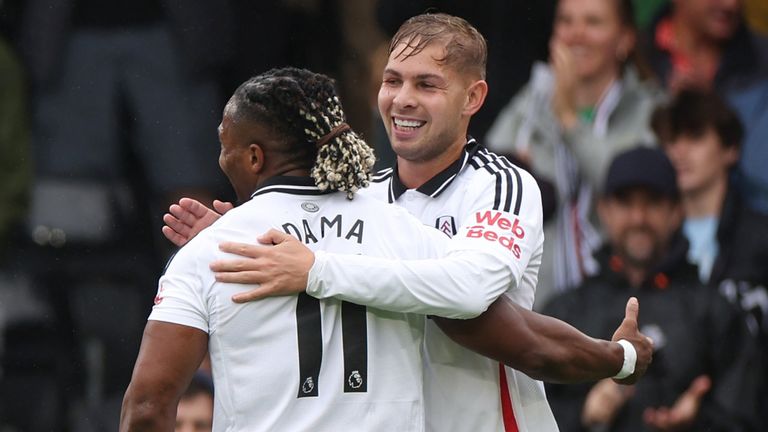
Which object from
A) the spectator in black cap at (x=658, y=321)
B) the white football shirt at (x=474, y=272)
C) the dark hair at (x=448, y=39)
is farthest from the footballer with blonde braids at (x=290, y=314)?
the spectator in black cap at (x=658, y=321)

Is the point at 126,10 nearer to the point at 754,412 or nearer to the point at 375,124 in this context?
the point at 375,124

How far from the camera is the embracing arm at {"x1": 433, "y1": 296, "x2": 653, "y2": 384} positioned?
4469 mm

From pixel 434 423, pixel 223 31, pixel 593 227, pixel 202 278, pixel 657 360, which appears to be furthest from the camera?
pixel 223 31

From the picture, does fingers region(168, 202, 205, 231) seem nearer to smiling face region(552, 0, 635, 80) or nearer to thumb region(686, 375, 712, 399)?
thumb region(686, 375, 712, 399)

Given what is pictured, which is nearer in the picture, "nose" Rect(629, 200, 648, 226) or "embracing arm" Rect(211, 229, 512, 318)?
"embracing arm" Rect(211, 229, 512, 318)

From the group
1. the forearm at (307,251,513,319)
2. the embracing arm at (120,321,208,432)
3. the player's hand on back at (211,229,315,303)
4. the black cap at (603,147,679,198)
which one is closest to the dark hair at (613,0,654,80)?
the black cap at (603,147,679,198)

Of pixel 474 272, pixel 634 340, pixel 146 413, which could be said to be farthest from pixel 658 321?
pixel 146 413

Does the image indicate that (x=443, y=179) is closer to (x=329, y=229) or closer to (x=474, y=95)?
(x=474, y=95)

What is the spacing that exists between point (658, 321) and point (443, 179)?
3283mm

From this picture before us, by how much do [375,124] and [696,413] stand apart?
2516 mm

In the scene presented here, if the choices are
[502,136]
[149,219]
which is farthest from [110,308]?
[502,136]

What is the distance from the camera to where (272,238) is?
Result: 4.20 meters

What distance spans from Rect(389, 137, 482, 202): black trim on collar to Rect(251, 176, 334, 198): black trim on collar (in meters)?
0.68

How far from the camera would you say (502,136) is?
8648mm
